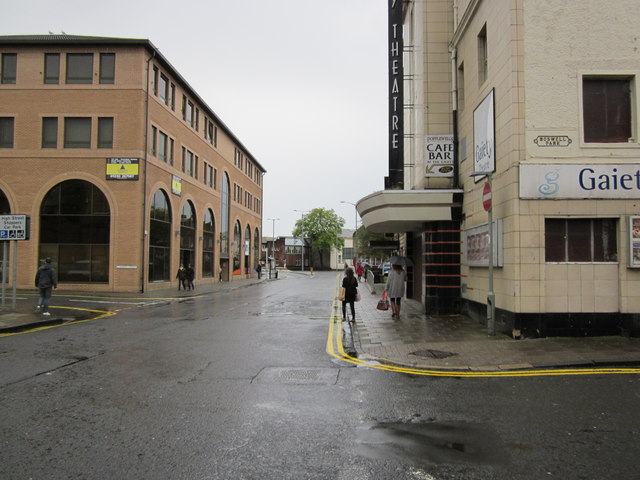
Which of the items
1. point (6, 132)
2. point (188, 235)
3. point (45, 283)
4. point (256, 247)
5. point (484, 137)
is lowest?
point (45, 283)

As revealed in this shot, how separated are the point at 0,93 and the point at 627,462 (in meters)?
32.2

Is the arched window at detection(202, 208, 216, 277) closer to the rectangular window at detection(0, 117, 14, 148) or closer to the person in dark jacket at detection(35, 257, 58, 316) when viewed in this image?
the rectangular window at detection(0, 117, 14, 148)

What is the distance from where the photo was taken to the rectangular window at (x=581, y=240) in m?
9.80

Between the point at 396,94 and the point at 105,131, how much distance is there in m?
17.3

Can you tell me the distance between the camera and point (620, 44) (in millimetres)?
9898

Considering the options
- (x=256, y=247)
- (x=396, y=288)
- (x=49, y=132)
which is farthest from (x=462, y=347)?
(x=256, y=247)

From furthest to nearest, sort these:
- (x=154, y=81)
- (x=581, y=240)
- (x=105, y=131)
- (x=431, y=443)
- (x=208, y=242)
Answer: (x=208, y=242)
(x=154, y=81)
(x=105, y=131)
(x=581, y=240)
(x=431, y=443)

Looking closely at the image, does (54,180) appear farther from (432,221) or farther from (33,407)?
(33,407)

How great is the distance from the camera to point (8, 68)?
86.6 ft

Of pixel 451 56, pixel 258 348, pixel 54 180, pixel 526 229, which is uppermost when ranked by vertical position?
pixel 451 56

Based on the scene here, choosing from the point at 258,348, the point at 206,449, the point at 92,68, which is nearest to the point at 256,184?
the point at 92,68

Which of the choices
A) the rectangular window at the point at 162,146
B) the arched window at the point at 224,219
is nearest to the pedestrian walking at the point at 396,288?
the rectangular window at the point at 162,146

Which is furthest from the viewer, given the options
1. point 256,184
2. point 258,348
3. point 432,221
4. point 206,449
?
point 256,184

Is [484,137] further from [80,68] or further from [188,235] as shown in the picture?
[188,235]
